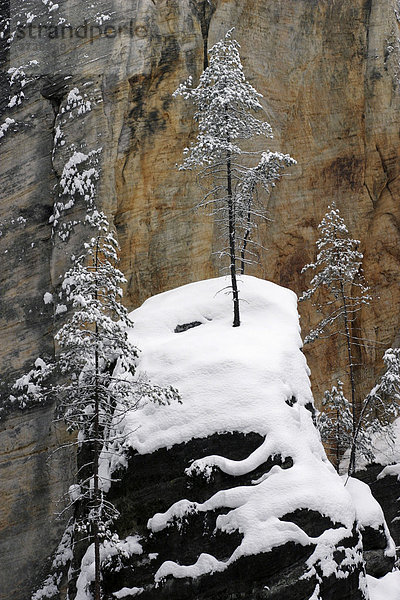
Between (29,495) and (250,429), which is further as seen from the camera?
(29,495)

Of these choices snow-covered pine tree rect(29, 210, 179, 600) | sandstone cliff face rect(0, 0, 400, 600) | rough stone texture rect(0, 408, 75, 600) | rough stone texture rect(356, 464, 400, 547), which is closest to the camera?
snow-covered pine tree rect(29, 210, 179, 600)

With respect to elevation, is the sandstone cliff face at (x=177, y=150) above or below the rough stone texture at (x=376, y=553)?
A: above

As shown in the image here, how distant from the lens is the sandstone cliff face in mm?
24109

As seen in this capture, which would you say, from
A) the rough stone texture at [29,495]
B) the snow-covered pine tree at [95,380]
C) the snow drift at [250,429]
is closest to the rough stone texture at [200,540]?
the snow drift at [250,429]

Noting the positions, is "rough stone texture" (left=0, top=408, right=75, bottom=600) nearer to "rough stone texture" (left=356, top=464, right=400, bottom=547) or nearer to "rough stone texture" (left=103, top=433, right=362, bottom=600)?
"rough stone texture" (left=103, top=433, right=362, bottom=600)

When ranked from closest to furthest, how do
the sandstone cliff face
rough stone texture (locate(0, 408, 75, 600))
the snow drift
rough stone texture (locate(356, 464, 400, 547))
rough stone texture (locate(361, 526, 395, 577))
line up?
the snow drift, rough stone texture (locate(361, 526, 395, 577)), rough stone texture (locate(0, 408, 75, 600)), rough stone texture (locate(356, 464, 400, 547)), the sandstone cliff face

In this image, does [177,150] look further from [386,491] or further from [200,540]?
[200,540]

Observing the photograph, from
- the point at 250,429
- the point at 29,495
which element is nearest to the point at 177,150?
the point at 250,429

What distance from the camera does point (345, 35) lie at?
29203 mm

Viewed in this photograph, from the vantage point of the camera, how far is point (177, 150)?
2548 centimetres

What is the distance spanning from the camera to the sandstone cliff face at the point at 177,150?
949 inches

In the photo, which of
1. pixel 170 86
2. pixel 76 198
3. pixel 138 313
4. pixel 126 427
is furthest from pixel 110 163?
pixel 126 427

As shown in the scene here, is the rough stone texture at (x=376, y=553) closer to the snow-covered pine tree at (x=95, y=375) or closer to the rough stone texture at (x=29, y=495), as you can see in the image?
the snow-covered pine tree at (x=95, y=375)

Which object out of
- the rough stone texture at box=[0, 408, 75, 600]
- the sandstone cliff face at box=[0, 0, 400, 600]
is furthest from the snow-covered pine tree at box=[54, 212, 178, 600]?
the sandstone cliff face at box=[0, 0, 400, 600]
